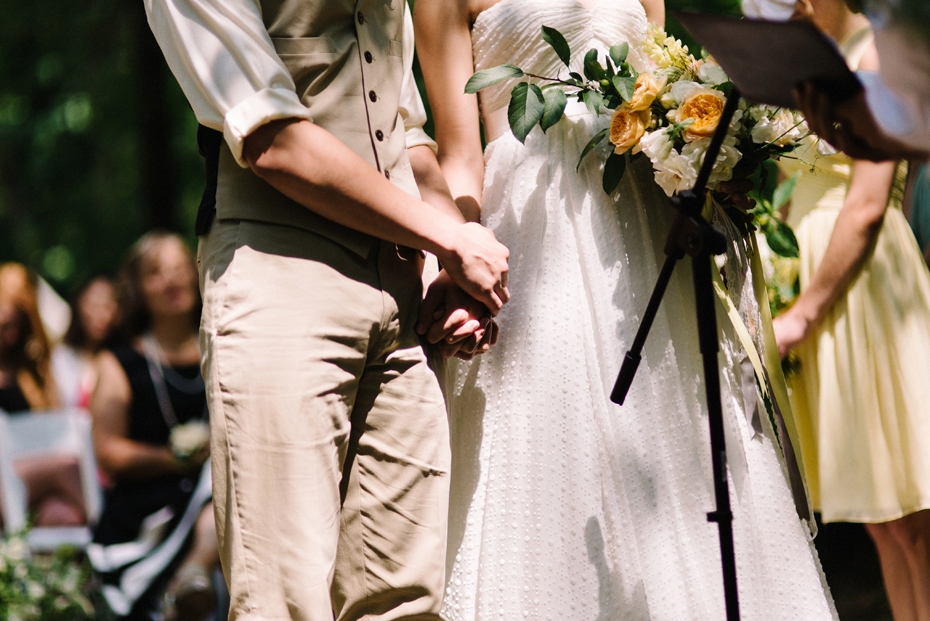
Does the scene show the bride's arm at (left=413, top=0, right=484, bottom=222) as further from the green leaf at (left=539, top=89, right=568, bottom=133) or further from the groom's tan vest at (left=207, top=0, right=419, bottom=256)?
the groom's tan vest at (left=207, top=0, right=419, bottom=256)

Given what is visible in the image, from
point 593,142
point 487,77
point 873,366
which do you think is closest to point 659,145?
point 593,142

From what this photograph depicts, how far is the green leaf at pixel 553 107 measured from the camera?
2.11 meters

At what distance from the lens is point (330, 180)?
5.36 ft

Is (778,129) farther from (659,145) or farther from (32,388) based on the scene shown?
(32,388)

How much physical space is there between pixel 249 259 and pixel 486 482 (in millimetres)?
811

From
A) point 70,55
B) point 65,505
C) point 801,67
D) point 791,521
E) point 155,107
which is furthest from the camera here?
point 70,55

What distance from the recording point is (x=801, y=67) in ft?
4.58

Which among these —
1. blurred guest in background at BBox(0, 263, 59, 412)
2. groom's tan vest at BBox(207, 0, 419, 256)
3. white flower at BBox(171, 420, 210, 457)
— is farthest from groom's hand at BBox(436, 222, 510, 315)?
blurred guest in background at BBox(0, 263, 59, 412)

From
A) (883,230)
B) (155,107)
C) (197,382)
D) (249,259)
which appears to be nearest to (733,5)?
(883,230)

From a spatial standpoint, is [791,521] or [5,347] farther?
[5,347]

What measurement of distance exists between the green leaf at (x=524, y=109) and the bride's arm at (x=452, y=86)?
197 mm

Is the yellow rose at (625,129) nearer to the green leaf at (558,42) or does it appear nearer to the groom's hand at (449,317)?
the green leaf at (558,42)

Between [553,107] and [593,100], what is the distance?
11cm

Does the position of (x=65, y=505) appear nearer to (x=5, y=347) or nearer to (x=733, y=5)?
(x=5, y=347)
